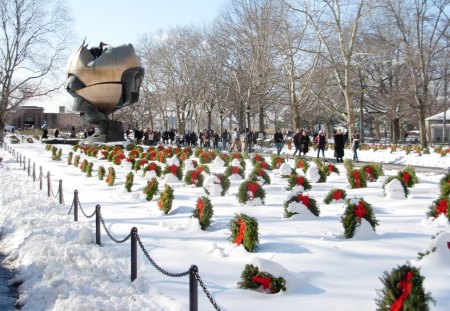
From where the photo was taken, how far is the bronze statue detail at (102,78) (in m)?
30.2

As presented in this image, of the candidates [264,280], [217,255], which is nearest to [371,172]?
[217,255]

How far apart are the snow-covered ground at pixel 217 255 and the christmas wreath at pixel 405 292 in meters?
0.76

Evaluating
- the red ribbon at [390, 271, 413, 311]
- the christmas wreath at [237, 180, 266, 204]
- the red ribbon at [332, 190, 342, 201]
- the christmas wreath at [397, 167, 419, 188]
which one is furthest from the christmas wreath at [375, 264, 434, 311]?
the christmas wreath at [397, 167, 419, 188]

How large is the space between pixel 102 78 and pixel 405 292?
1124 inches

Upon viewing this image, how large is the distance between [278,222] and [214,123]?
90483 mm

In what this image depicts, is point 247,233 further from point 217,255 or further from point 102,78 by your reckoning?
point 102,78

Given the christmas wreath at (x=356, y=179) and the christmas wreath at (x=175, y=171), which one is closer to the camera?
the christmas wreath at (x=356, y=179)

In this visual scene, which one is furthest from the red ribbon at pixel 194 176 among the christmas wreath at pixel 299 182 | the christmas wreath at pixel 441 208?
the christmas wreath at pixel 441 208

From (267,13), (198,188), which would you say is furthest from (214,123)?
(198,188)

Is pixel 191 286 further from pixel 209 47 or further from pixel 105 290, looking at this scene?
pixel 209 47

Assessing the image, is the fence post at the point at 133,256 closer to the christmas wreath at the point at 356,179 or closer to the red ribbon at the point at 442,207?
the red ribbon at the point at 442,207

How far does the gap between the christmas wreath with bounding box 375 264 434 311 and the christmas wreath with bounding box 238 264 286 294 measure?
1423 mm

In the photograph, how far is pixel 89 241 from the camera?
804 cm

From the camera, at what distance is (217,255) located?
689 cm
